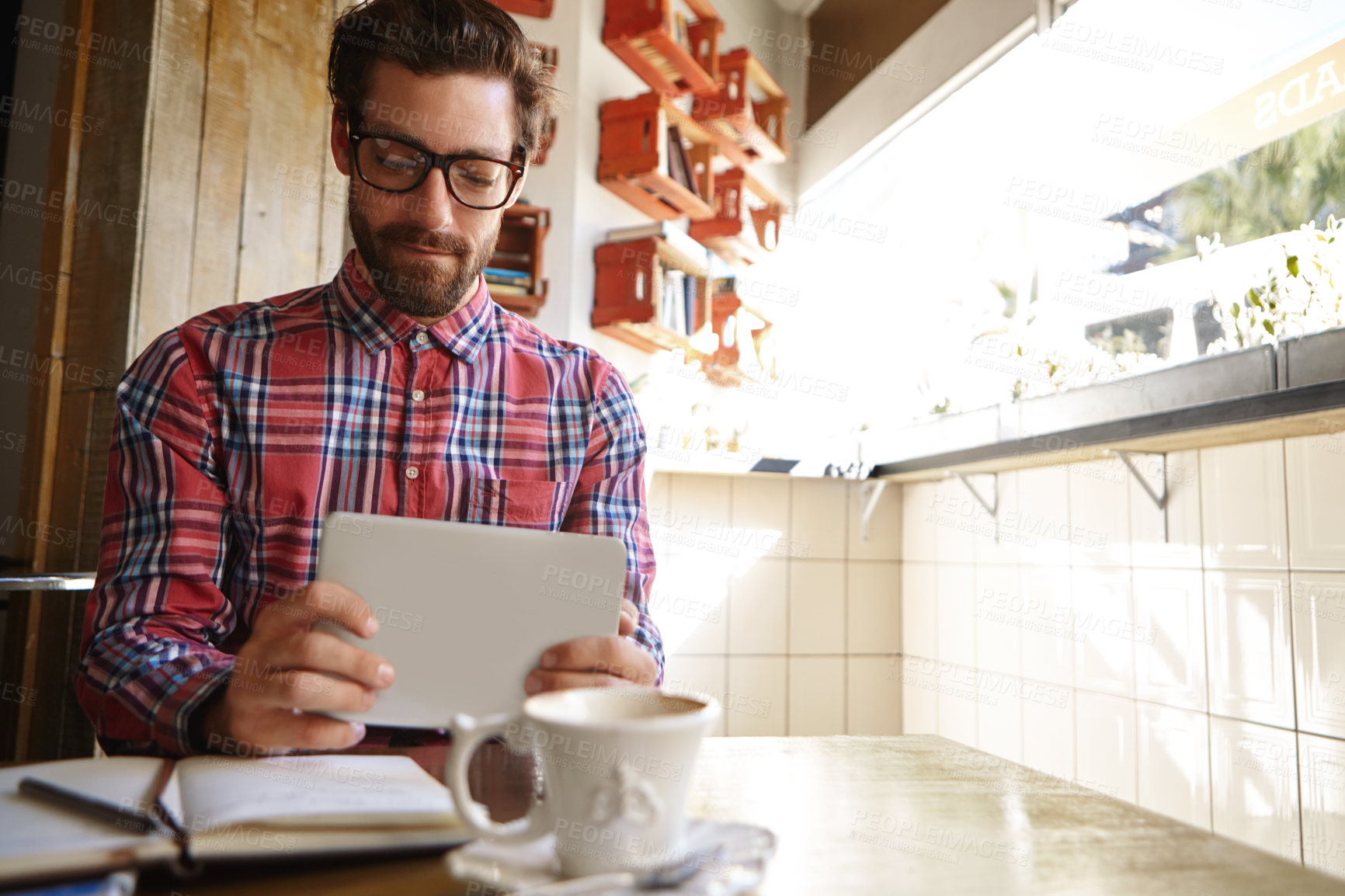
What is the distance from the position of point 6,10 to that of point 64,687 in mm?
1422

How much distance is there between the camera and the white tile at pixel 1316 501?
5.22 feet

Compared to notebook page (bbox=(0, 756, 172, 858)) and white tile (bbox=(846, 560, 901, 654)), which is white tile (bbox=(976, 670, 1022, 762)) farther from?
notebook page (bbox=(0, 756, 172, 858))

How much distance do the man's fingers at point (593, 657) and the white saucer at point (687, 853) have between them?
0.17m

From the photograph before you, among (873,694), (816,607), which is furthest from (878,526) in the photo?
(873,694)

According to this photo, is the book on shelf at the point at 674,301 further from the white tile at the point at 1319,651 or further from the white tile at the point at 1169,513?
the white tile at the point at 1319,651

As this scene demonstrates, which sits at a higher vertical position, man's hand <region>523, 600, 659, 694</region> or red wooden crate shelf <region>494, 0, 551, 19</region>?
red wooden crate shelf <region>494, 0, 551, 19</region>

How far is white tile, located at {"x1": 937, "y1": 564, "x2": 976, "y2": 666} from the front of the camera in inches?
104

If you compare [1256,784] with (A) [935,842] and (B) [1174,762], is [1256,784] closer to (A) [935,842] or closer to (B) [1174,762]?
(B) [1174,762]

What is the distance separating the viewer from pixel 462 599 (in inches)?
24.2

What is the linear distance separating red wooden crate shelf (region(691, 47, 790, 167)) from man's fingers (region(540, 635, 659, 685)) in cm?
317

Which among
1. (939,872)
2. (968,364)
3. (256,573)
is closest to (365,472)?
(256,573)

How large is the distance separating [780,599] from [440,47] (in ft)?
7.45

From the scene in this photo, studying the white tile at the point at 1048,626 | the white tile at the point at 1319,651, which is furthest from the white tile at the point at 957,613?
the white tile at the point at 1319,651

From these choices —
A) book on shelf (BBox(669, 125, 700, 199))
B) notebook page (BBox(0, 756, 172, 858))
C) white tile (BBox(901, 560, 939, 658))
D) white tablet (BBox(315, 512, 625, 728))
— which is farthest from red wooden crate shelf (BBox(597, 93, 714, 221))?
notebook page (BBox(0, 756, 172, 858))
